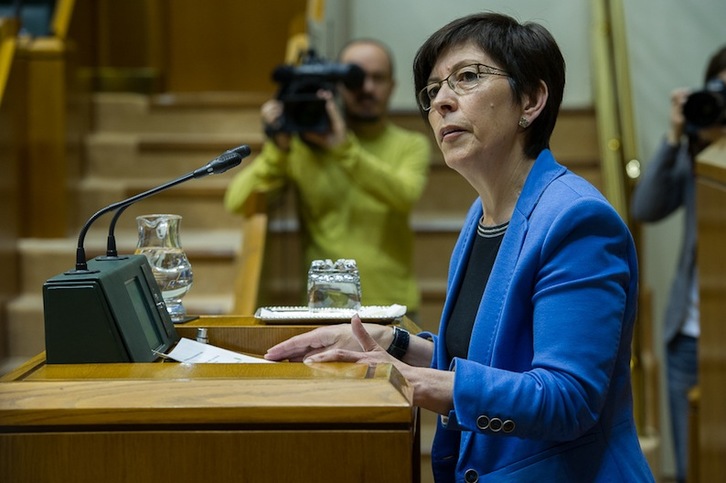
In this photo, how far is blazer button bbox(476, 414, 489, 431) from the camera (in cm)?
130

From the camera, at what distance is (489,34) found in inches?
60.5

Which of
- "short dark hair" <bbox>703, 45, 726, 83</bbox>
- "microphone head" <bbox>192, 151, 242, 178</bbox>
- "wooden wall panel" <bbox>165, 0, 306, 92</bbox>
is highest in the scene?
"wooden wall panel" <bbox>165, 0, 306, 92</bbox>

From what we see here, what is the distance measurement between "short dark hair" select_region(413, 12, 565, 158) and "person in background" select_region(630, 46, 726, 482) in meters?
1.83

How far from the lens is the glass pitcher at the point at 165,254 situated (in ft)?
5.57

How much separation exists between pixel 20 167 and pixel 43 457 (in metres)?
3.16

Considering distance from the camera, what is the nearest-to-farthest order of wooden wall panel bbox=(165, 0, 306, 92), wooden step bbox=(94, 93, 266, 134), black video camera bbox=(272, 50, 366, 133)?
black video camera bbox=(272, 50, 366, 133) < wooden step bbox=(94, 93, 266, 134) < wooden wall panel bbox=(165, 0, 306, 92)

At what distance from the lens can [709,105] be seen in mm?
3180

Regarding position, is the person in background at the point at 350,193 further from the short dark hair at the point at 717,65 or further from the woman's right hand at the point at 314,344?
the woman's right hand at the point at 314,344

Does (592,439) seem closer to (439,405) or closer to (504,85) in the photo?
(439,405)

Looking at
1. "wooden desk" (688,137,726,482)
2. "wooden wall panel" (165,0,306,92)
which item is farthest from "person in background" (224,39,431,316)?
"wooden wall panel" (165,0,306,92)

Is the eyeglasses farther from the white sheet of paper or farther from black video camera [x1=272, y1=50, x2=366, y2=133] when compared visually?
black video camera [x1=272, y1=50, x2=366, y2=133]

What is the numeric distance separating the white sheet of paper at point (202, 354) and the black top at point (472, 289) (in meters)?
0.29

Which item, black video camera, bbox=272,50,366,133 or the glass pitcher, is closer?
the glass pitcher

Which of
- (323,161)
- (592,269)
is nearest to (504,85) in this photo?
(592,269)
